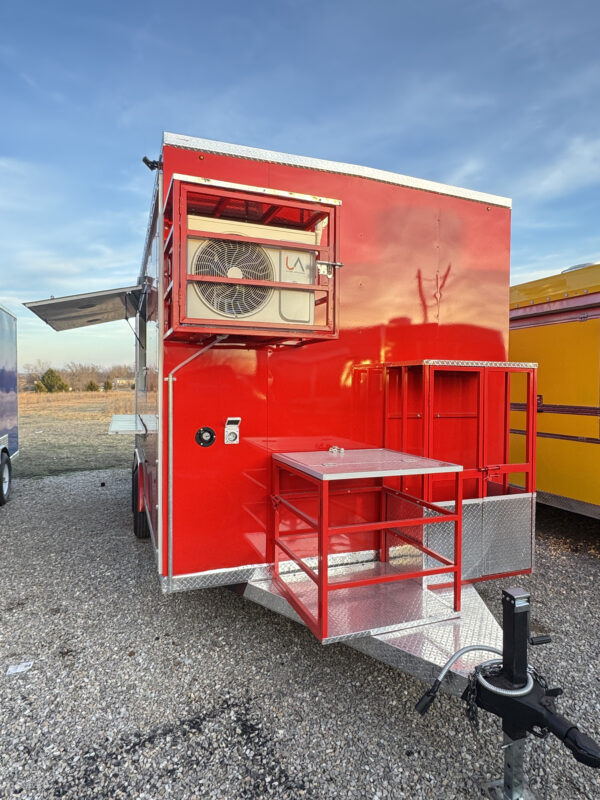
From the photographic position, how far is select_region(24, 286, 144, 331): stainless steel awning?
449 centimetres

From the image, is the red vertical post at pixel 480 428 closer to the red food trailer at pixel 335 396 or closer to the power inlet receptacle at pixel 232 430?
the red food trailer at pixel 335 396

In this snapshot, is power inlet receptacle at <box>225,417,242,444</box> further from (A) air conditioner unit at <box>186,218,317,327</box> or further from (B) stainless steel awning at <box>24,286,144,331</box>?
(B) stainless steel awning at <box>24,286,144,331</box>

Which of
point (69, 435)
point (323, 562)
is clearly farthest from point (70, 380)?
point (323, 562)

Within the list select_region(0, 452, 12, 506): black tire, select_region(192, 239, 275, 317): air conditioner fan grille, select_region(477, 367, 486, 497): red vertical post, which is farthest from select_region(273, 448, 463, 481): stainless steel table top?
select_region(0, 452, 12, 506): black tire

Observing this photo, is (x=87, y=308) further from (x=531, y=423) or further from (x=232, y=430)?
(x=531, y=423)

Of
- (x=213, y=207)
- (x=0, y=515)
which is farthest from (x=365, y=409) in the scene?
(x=0, y=515)

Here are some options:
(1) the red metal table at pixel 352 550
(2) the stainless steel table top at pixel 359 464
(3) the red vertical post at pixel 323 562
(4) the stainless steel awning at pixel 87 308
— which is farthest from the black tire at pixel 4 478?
(3) the red vertical post at pixel 323 562

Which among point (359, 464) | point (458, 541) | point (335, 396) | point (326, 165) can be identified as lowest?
point (458, 541)

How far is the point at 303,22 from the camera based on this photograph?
5.42 metres

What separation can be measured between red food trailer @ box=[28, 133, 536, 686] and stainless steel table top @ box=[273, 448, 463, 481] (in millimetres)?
17

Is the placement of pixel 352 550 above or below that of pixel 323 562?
below

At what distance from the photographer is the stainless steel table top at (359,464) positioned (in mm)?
2447

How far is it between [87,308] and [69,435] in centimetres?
1283

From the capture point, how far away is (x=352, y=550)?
339cm
